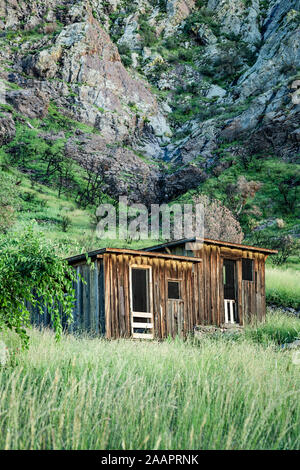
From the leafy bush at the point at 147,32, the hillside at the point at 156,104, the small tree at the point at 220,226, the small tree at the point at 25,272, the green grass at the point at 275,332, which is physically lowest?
the green grass at the point at 275,332

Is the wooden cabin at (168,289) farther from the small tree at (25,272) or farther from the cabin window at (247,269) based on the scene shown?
the small tree at (25,272)

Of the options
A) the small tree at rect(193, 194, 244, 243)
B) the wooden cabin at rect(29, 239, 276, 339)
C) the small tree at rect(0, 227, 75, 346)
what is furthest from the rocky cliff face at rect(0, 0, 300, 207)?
the small tree at rect(0, 227, 75, 346)

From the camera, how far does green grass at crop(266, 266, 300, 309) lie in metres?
23.0

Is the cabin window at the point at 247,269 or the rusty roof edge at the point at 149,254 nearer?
the rusty roof edge at the point at 149,254

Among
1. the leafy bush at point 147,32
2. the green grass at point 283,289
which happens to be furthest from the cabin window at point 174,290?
the leafy bush at point 147,32

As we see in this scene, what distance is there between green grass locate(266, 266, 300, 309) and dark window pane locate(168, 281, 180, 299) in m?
8.83

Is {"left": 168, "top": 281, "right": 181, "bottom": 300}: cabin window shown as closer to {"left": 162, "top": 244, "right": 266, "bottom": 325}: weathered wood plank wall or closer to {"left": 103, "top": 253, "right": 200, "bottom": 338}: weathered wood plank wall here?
{"left": 103, "top": 253, "right": 200, "bottom": 338}: weathered wood plank wall

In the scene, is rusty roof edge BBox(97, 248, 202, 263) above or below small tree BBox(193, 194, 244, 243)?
below

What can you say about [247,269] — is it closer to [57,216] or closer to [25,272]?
[25,272]

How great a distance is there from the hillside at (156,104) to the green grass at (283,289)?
12.6 meters

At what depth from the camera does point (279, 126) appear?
179ft

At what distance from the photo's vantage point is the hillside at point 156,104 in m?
51.4

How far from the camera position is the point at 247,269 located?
18.9 m

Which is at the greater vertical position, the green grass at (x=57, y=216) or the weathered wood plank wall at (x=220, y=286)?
the green grass at (x=57, y=216)
